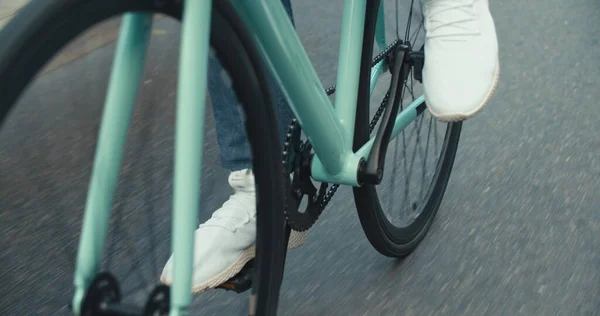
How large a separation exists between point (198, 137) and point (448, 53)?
923 millimetres

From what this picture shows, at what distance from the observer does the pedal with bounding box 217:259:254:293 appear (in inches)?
70.6

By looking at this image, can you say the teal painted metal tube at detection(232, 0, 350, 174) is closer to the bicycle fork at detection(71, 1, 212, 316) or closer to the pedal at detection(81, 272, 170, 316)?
the bicycle fork at detection(71, 1, 212, 316)

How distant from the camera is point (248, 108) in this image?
145 centimetres

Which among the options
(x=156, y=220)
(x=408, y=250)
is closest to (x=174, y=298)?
(x=156, y=220)

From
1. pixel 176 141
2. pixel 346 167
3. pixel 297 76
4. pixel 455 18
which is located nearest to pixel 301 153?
pixel 346 167

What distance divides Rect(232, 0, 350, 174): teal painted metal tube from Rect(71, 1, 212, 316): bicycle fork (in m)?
0.20

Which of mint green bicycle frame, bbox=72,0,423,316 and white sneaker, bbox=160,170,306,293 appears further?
white sneaker, bbox=160,170,306,293

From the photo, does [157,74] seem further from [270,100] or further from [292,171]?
[292,171]

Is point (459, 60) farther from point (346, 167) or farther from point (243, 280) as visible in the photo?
point (243, 280)

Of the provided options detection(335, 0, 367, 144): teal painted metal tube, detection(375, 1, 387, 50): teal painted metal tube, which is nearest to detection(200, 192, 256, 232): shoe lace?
detection(335, 0, 367, 144): teal painted metal tube

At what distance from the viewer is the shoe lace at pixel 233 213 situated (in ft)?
5.89

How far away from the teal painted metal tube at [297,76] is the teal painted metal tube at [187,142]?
7.0 inches

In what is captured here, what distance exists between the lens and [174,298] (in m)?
1.24

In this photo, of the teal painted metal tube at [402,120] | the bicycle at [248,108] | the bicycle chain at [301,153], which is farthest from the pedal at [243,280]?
the teal painted metal tube at [402,120]
